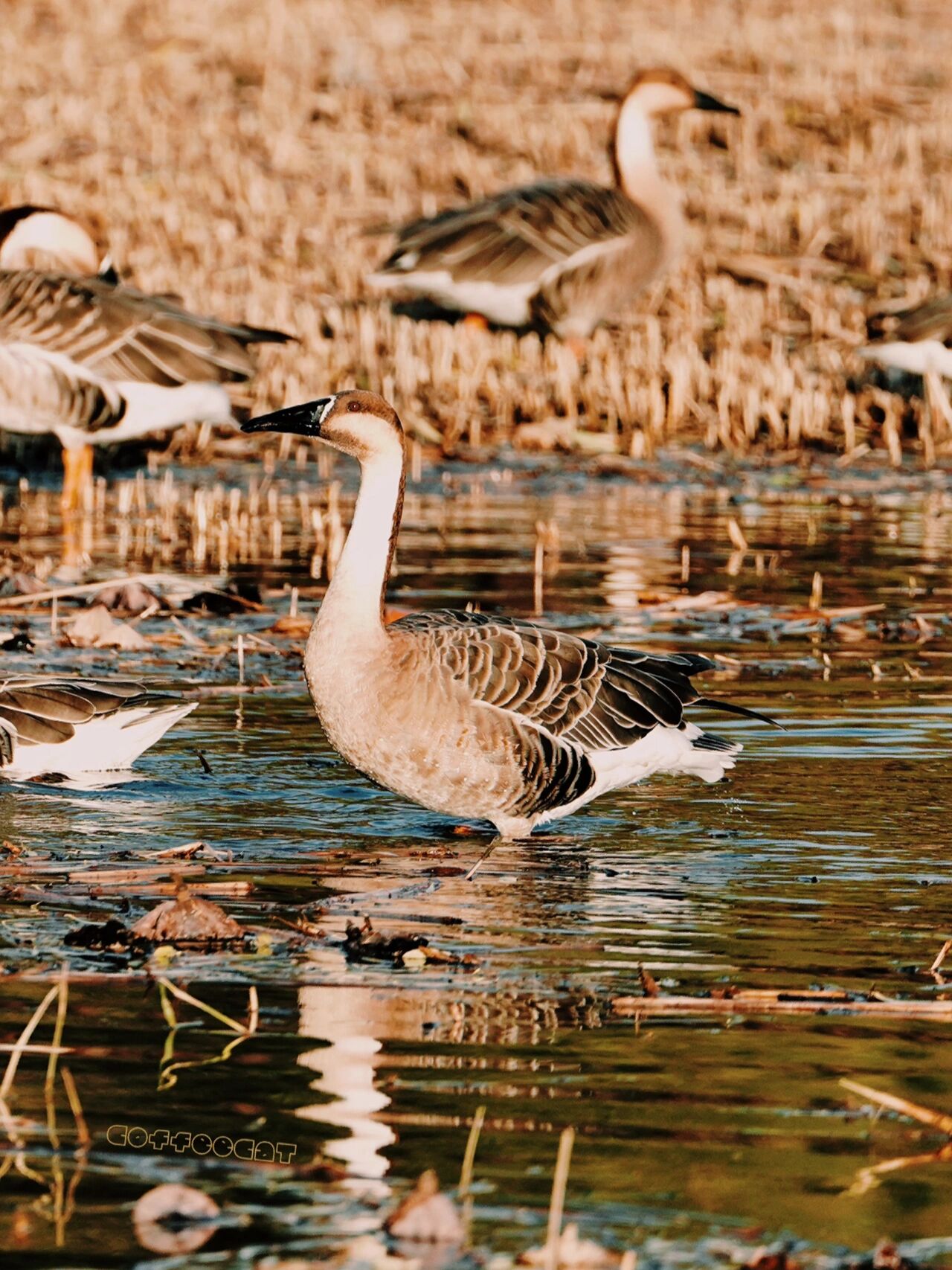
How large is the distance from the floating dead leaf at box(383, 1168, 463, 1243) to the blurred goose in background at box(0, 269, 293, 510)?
970 centimetres

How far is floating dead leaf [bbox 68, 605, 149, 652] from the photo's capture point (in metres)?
9.59

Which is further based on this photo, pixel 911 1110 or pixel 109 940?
pixel 109 940

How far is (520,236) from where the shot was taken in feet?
55.5

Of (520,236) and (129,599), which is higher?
(520,236)

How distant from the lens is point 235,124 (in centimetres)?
2361

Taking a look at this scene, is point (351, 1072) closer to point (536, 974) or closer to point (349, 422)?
point (536, 974)

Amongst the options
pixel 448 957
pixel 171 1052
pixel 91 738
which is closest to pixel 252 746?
pixel 91 738

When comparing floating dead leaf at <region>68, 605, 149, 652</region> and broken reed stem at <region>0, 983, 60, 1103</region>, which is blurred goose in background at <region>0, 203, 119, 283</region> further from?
broken reed stem at <region>0, 983, 60, 1103</region>

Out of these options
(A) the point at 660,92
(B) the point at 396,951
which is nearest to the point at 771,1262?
(B) the point at 396,951

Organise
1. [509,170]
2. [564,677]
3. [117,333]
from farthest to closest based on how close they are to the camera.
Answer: [509,170] < [117,333] < [564,677]

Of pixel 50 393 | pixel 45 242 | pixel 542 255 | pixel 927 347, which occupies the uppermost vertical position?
pixel 542 255

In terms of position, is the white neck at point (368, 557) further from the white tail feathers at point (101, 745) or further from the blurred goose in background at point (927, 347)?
the blurred goose in background at point (927, 347)

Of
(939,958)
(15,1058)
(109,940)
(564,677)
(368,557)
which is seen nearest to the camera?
(15,1058)

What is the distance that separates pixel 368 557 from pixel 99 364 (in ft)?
22.5
